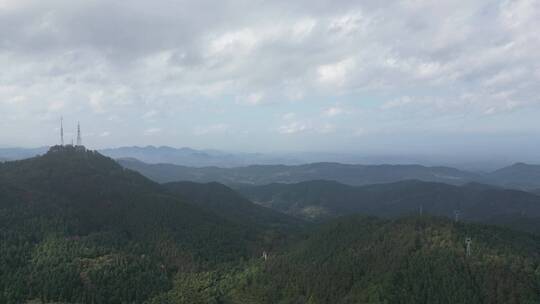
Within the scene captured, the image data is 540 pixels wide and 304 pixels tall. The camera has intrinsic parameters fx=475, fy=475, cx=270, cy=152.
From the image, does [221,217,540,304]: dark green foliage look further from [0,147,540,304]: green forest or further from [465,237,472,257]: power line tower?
[465,237,472,257]: power line tower

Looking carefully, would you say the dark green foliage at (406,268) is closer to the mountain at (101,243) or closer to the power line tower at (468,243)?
the power line tower at (468,243)

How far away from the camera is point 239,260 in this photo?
14838 cm

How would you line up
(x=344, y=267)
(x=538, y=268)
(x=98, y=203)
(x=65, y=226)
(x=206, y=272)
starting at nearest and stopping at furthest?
(x=538, y=268) < (x=344, y=267) < (x=206, y=272) < (x=65, y=226) < (x=98, y=203)

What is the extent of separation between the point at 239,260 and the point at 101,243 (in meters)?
44.9

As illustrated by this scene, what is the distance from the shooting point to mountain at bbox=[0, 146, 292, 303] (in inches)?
4710

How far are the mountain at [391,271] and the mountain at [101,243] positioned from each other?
1216cm

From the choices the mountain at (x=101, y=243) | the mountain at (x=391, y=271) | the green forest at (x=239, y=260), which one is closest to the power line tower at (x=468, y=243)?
the green forest at (x=239, y=260)

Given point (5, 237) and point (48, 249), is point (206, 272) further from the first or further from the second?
point (5, 237)

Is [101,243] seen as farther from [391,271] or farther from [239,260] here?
[391,271]

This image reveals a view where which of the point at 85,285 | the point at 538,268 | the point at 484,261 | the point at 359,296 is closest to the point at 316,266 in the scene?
the point at 359,296

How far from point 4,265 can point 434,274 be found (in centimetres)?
10843

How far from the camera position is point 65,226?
16100 cm

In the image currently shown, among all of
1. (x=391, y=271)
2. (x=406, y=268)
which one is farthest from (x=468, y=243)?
(x=391, y=271)

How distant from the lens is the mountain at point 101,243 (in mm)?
119625
